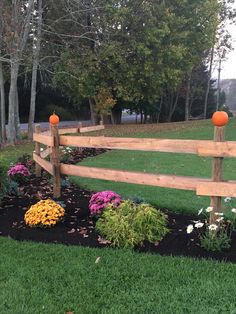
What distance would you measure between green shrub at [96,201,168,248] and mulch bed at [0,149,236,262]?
0.28ft

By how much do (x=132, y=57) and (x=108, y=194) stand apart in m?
21.5

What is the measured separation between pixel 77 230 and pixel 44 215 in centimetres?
44

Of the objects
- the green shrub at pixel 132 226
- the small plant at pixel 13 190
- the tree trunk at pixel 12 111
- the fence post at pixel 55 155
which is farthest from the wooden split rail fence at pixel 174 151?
the tree trunk at pixel 12 111

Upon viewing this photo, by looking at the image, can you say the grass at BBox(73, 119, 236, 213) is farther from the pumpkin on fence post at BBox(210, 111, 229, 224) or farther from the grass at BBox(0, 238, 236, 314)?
the grass at BBox(0, 238, 236, 314)

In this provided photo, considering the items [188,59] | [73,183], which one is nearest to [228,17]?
[188,59]

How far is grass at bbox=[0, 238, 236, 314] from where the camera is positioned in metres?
3.21

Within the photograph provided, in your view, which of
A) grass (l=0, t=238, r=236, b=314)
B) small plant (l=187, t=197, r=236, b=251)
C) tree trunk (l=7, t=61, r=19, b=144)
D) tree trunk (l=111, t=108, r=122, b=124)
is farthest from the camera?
tree trunk (l=111, t=108, r=122, b=124)

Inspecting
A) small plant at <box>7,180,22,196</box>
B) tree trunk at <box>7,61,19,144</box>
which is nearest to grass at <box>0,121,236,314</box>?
small plant at <box>7,180,22,196</box>

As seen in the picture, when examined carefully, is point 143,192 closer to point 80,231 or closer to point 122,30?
point 80,231

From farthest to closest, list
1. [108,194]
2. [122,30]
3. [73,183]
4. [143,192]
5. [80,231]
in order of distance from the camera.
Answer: [122,30]
[73,183]
[143,192]
[108,194]
[80,231]

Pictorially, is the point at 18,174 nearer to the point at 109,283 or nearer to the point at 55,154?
the point at 55,154

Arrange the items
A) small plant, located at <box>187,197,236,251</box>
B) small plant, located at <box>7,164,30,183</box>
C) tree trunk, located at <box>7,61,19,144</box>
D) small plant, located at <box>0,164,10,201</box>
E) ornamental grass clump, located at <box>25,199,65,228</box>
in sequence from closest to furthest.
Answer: small plant, located at <box>187,197,236,251</box>
ornamental grass clump, located at <box>25,199,65,228</box>
small plant, located at <box>0,164,10,201</box>
small plant, located at <box>7,164,30,183</box>
tree trunk, located at <box>7,61,19,144</box>

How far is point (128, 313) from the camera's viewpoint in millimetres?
3109

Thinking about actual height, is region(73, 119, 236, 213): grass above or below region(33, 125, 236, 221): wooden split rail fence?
below
